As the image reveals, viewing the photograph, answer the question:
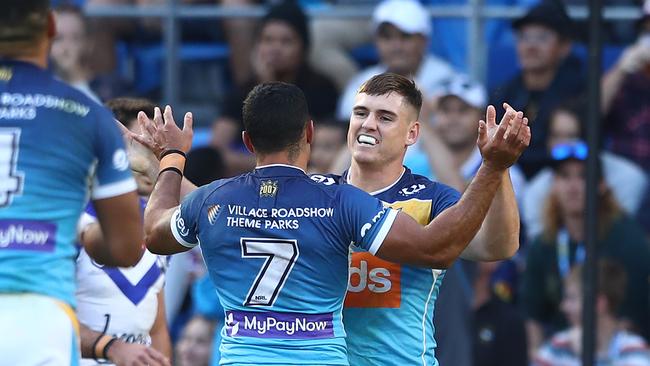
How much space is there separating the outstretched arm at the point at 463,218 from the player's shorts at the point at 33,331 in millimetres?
1224

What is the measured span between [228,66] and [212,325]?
2251 millimetres

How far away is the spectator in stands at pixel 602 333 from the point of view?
8945 mm

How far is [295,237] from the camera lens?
5.32 metres

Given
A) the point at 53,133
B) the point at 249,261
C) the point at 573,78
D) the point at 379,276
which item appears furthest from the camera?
the point at 573,78

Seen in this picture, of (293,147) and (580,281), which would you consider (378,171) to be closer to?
(293,147)

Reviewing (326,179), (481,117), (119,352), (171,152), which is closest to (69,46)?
(481,117)

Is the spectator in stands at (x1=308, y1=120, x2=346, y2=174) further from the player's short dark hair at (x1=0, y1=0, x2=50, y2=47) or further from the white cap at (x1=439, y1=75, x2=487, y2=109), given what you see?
the player's short dark hair at (x1=0, y1=0, x2=50, y2=47)

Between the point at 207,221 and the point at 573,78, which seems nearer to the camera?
the point at 207,221

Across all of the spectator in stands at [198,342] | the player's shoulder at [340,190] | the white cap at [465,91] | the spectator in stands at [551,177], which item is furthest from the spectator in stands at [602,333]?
the player's shoulder at [340,190]

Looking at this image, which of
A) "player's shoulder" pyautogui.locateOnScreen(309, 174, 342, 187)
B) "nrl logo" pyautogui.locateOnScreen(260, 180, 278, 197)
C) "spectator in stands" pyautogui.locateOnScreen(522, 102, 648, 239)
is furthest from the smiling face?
"spectator in stands" pyautogui.locateOnScreen(522, 102, 648, 239)

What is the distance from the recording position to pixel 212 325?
9672 mm

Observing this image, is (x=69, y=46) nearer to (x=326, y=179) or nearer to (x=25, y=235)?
(x=326, y=179)

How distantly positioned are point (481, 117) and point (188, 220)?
12.0 feet

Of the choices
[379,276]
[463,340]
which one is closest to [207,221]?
[379,276]
